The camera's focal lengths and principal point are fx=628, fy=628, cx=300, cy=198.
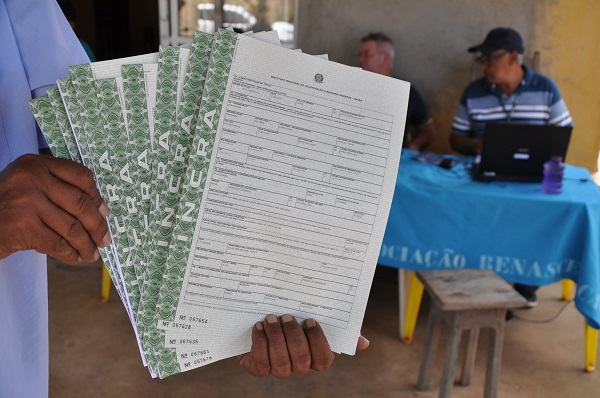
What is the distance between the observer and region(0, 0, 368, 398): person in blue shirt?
0.75 m

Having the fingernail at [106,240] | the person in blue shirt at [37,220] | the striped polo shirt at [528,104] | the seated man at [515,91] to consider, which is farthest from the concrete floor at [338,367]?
the fingernail at [106,240]

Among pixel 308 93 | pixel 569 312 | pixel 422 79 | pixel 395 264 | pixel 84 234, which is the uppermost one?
pixel 308 93

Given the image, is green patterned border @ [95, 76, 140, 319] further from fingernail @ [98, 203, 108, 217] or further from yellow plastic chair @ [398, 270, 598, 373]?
yellow plastic chair @ [398, 270, 598, 373]

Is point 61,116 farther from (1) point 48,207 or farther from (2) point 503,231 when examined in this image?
(2) point 503,231

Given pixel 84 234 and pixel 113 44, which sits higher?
pixel 84 234

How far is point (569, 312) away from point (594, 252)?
42.8 inches

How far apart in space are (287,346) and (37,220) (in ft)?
1.22

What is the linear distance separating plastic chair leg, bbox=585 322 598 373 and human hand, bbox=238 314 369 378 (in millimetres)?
2748

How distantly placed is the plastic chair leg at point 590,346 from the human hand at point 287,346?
275 cm

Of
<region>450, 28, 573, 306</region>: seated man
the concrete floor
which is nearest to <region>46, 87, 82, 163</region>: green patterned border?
the concrete floor

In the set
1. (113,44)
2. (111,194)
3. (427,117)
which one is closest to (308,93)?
(111,194)

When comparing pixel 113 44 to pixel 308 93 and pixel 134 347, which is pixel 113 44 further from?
pixel 308 93

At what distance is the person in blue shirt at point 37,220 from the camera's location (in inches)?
29.5

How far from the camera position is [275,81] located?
845 millimetres
